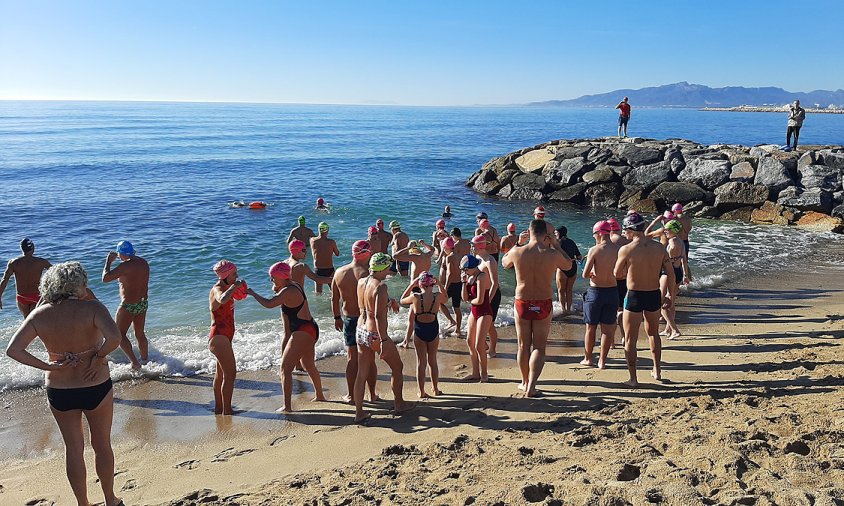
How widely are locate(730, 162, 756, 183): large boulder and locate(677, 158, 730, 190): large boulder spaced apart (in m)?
0.19

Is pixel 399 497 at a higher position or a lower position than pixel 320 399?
higher

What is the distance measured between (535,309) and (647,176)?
1786cm

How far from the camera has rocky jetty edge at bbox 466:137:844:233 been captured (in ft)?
62.4

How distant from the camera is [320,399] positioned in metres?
6.86

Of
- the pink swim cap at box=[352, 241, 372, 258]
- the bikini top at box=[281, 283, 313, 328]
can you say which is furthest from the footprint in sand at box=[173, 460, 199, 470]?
the pink swim cap at box=[352, 241, 372, 258]

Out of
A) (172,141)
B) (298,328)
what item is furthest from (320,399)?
(172,141)

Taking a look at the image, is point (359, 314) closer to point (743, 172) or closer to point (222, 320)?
point (222, 320)

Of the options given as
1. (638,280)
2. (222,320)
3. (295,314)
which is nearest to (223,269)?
(222,320)

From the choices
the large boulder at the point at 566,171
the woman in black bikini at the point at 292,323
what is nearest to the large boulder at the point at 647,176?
the large boulder at the point at 566,171

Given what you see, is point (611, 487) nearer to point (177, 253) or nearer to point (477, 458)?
point (477, 458)

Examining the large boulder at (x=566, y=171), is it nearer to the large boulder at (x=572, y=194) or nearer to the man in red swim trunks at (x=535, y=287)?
the large boulder at (x=572, y=194)

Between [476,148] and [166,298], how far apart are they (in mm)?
42999

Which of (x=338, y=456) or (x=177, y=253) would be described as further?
(x=177, y=253)

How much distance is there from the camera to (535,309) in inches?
250
